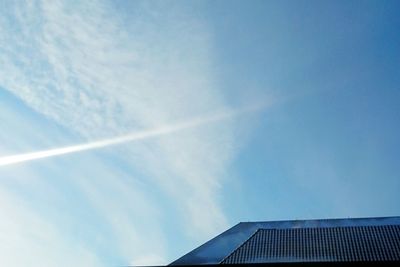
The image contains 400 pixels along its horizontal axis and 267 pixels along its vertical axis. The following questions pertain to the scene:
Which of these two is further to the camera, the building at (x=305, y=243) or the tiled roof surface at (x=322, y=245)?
the building at (x=305, y=243)

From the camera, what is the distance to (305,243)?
59.7ft

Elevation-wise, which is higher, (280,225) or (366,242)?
(280,225)

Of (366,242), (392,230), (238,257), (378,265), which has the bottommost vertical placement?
(378,265)

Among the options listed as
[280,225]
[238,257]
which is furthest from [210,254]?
[280,225]

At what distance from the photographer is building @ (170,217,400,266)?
1650 centimetres

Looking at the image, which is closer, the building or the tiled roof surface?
the tiled roof surface

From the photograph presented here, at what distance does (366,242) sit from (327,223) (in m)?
3.20

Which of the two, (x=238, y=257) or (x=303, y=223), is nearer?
(x=238, y=257)

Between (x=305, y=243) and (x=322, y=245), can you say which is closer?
(x=322, y=245)

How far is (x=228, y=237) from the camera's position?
2109 centimetres

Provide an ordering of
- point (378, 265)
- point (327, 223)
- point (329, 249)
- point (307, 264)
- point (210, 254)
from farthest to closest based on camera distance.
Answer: point (327, 223), point (210, 254), point (329, 249), point (307, 264), point (378, 265)

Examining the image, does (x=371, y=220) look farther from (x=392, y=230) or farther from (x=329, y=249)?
(x=329, y=249)

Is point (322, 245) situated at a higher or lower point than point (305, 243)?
lower

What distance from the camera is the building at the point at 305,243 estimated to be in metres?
16.5
